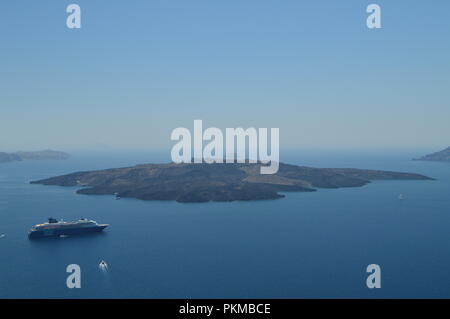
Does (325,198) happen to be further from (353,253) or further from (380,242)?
(353,253)

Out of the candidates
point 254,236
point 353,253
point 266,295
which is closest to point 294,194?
point 254,236

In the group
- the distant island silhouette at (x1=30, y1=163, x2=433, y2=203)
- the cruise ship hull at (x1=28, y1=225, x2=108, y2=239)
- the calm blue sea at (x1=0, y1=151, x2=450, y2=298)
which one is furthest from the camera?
the distant island silhouette at (x1=30, y1=163, x2=433, y2=203)

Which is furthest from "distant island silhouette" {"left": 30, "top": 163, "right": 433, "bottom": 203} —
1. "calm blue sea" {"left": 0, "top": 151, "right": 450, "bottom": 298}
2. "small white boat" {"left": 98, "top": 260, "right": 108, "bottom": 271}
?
"small white boat" {"left": 98, "top": 260, "right": 108, "bottom": 271}

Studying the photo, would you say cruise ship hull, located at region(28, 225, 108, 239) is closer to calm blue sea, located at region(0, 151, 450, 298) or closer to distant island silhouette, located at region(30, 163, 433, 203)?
calm blue sea, located at region(0, 151, 450, 298)

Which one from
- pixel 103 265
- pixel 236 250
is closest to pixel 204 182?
pixel 236 250

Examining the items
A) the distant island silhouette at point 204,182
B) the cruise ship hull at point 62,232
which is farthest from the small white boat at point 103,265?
the distant island silhouette at point 204,182

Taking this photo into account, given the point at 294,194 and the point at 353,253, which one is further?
the point at 294,194

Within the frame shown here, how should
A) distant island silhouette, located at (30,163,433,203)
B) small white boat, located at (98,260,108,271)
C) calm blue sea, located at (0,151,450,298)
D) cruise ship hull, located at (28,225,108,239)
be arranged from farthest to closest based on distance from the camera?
distant island silhouette, located at (30,163,433,203) < cruise ship hull, located at (28,225,108,239) < small white boat, located at (98,260,108,271) < calm blue sea, located at (0,151,450,298)
